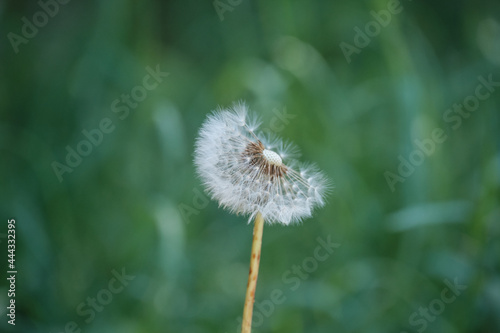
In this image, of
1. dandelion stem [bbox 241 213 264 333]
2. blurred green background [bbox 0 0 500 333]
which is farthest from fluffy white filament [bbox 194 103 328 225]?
blurred green background [bbox 0 0 500 333]

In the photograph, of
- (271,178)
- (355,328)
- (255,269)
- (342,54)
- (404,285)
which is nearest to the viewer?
(255,269)

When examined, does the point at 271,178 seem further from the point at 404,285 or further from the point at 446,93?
the point at 446,93

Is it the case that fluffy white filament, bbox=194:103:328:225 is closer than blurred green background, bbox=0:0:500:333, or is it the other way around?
fluffy white filament, bbox=194:103:328:225

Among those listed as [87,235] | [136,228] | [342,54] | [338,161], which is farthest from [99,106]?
[342,54]

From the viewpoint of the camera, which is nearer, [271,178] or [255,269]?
[255,269]

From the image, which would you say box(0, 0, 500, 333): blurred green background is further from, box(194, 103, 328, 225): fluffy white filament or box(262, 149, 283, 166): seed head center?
box(262, 149, 283, 166): seed head center

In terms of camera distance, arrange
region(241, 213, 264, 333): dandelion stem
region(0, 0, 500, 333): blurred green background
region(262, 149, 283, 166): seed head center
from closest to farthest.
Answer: region(241, 213, 264, 333): dandelion stem
region(262, 149, 283, 166): seed head center
region(0, 0, 500, 333): blurred green background

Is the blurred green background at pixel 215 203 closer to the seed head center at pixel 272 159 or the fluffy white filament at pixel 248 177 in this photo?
the fluffy white filament at pixel 248 177

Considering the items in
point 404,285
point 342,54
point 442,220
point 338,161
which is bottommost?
point 404,285
